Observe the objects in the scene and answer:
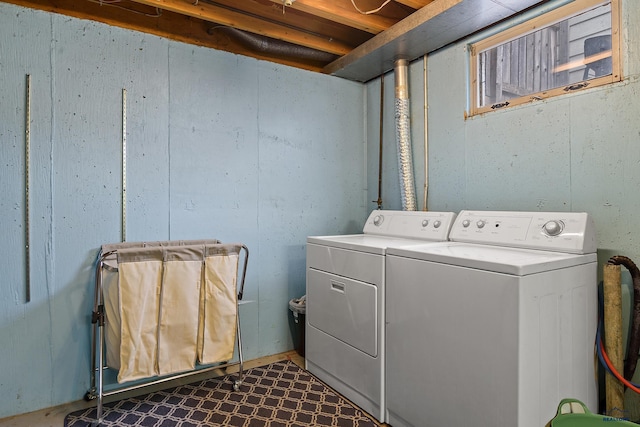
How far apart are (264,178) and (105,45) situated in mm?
1247

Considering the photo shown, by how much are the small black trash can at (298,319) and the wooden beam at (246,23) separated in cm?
191

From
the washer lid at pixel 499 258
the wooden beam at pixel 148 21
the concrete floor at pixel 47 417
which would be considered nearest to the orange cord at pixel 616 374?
the washer lid at pixel 499 258

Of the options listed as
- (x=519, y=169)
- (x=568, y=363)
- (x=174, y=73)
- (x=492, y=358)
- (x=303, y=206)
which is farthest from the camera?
(x=303, y=206)

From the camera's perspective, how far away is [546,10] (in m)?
2.08

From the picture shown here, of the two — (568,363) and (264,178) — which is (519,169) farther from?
(264,178)

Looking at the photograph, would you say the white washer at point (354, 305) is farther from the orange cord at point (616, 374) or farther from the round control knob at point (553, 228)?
the orange cord at point (616, 374)

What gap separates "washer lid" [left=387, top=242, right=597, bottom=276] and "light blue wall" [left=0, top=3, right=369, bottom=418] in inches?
47.8

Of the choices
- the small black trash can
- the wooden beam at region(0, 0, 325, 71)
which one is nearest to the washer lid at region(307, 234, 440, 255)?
the small black trash can

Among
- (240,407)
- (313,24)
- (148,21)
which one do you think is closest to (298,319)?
(240,407)

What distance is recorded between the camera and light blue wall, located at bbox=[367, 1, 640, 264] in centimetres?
178

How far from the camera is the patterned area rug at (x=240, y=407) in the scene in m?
1.96

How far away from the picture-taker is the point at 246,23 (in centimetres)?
257

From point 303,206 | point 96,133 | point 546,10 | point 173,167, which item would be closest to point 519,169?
point 546,10

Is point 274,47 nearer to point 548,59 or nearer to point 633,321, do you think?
point 548,59
